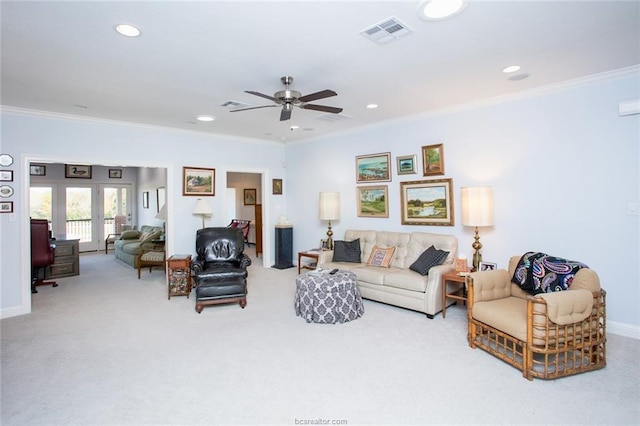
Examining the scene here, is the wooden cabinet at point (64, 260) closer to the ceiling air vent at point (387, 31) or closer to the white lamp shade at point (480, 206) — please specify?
the ceiling air vent at point (387, 31)

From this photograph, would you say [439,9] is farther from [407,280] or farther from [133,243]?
[133,243]

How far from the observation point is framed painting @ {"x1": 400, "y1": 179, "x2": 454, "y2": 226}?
15.3 ft

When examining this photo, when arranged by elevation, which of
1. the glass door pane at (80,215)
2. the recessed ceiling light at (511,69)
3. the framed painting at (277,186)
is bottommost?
the glass door pane at (80,215)

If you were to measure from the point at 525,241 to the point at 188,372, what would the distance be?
3.87 metres

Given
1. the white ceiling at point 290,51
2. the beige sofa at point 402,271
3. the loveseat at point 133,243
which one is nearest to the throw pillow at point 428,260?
the beige sofa at point 402,271

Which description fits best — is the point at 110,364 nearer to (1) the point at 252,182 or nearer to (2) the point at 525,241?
(2) the point at 525,241

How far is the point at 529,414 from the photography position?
2.17 meters

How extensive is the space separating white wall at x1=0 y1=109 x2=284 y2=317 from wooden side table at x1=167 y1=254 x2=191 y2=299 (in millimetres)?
860

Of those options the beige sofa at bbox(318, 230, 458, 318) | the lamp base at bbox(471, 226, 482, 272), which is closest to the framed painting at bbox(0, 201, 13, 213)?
the beige sofa at bbox(318, 230, 458, 318)

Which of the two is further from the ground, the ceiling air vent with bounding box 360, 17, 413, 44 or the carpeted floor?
the ceiling air vent with bounding box 360, 17, 413, 44

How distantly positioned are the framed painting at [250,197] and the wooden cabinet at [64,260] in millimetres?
4665

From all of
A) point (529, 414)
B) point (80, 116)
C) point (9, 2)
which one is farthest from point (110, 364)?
point (80, 116)

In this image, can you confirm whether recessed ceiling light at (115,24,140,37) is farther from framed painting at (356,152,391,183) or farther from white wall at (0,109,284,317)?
framed painting at (356,152,391,183)

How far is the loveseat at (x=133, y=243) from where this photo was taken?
709 centimetres
